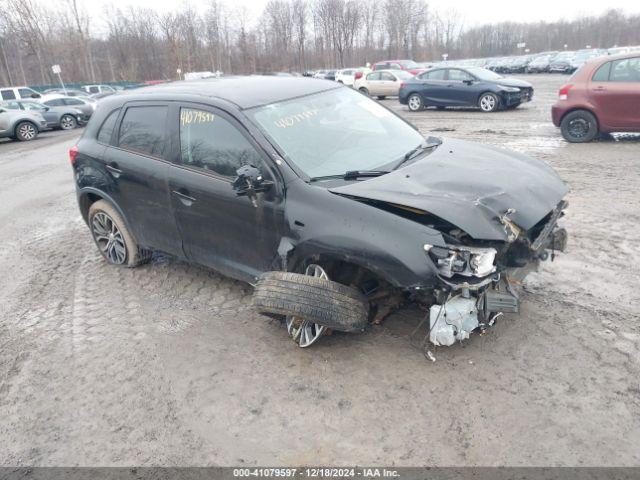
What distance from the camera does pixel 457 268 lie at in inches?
114

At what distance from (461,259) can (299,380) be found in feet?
4.38

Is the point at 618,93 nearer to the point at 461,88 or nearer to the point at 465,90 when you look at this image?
the point at 465,90

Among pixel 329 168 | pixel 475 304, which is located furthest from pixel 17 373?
pixel 475 304

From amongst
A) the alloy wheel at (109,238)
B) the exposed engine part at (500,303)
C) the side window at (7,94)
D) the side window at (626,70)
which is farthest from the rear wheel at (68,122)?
the exposed engine part at (500,303)

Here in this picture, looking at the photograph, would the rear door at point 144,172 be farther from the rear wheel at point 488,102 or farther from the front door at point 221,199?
the rear wheel at point 488,102

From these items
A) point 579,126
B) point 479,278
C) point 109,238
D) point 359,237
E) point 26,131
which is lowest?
point 26,131

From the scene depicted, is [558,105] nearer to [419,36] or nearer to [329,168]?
[329,168]

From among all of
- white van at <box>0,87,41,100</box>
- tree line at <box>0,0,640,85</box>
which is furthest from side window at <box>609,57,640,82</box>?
tree line at <box>0,0,640,85</box>

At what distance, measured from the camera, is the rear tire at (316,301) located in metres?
3.16

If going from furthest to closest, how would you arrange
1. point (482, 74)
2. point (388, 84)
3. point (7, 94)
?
point (7, 94) → point (388, 84) → point (482, 74)

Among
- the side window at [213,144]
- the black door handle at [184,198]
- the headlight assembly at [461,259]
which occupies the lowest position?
the headlight assembly at [461,259]

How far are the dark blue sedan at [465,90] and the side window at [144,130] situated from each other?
13385 millimetres

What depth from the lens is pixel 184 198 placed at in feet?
13.3

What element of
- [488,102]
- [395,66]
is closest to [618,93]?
[488,102]
